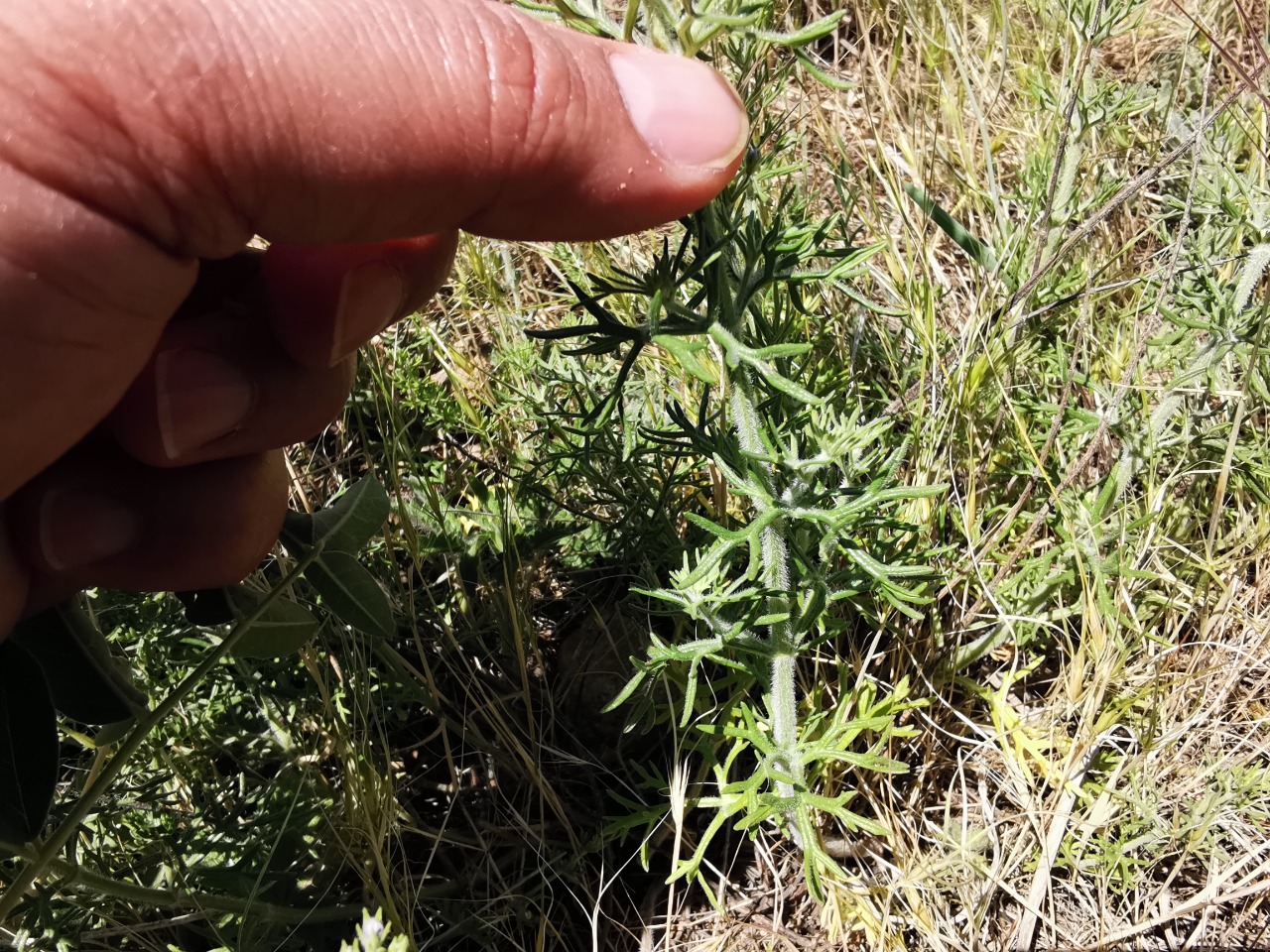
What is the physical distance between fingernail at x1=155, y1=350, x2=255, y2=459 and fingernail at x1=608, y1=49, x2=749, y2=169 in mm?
871

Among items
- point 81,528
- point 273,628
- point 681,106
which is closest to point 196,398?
point 81,528

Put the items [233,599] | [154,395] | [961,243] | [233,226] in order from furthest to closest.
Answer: [961,243] < [233,599] < [154,395] < [233,226]

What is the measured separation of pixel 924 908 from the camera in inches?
77.4

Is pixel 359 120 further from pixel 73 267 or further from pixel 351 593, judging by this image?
pixel 351 593

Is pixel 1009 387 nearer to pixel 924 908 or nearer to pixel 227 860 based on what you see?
pixel 924 908

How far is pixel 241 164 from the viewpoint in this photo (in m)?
1.30

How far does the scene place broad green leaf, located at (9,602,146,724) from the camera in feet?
4.93

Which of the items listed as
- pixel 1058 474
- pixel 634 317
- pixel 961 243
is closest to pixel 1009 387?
pixel 1058 474

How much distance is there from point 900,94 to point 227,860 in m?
2.88

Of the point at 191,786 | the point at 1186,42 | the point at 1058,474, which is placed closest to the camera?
the point at 191,786

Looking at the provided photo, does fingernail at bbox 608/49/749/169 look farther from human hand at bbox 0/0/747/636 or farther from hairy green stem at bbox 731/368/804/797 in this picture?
hairy green stem at bbox 731/368/804/797

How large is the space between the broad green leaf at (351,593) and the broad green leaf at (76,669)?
35 cm

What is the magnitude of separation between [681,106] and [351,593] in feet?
3.34

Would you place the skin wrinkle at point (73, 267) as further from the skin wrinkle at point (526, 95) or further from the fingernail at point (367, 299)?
the skin wrinkle at point (526, 95)
